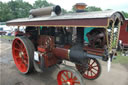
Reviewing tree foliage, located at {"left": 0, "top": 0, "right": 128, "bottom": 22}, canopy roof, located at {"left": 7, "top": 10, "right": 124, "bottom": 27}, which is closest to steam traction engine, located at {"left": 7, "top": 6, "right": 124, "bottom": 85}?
canopy roof, located at {"left": 7, "top": 10, "right": 124, "bottom": 27}

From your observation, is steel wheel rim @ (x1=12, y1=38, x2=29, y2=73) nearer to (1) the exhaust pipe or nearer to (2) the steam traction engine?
(2) the steam traction engine

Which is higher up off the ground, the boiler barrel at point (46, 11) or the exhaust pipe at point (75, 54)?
the boiler barrel at point (46, 11)

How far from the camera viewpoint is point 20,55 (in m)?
3.42

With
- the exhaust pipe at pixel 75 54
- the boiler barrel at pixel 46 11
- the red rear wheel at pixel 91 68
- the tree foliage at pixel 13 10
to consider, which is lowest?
the red rear wheel at pixel 91 68

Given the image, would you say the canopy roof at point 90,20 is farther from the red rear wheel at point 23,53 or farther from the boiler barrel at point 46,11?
the red rear wheel at point 23,53

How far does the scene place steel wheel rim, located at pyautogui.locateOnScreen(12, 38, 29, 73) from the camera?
329 cm

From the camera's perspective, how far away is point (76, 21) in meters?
1.68

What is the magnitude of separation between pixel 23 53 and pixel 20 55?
0.22 meters

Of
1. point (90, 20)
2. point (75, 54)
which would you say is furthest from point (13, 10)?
point (90, 20)

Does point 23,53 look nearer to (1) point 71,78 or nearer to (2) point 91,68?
(1) point 71,78

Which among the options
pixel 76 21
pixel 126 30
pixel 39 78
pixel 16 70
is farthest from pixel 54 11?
pixel 126 30

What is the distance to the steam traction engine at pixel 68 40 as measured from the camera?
1.71 m

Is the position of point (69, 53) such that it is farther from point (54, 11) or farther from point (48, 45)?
point (54, 11)

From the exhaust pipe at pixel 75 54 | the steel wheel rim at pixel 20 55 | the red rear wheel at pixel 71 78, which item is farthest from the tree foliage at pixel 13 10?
the red rear wheel at pixel 71 78
